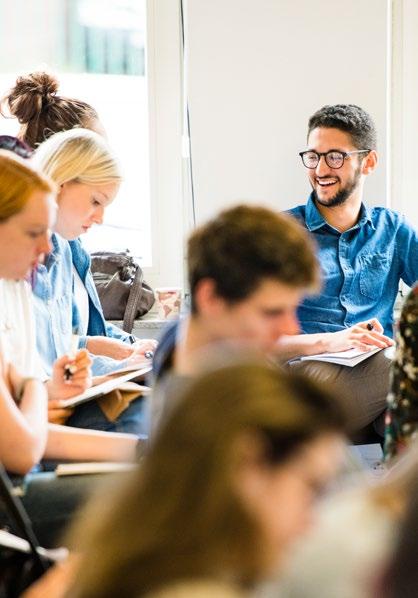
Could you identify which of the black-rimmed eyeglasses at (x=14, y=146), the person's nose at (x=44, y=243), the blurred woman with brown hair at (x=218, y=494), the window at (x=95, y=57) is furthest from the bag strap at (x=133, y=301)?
the blurred woman with brown hair at (x=218, y=494)

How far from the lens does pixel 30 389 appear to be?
1.96m

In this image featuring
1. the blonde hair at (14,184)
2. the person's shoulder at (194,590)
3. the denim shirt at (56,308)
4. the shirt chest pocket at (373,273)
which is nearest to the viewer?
the person's shoulder at (194,590)

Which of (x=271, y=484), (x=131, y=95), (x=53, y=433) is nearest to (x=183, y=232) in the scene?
(x=131, y=95)

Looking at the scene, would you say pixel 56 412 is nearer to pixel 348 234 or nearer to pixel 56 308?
pixel 56 308

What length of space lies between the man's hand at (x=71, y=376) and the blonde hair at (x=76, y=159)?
0.58 metres

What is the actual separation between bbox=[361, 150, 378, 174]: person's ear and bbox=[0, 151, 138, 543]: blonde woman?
1.63 m

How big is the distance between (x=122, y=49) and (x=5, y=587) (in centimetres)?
294

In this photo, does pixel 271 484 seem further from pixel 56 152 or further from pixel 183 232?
pixel 183 232

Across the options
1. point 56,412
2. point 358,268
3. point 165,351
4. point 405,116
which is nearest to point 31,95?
point 358,268

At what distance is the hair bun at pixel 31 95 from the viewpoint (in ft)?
11.0

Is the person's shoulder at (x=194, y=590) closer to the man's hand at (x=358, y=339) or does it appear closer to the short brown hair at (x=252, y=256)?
the short brown hair at (x=252, y=256)

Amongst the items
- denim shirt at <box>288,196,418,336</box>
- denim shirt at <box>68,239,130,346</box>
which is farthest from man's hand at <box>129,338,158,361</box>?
denim shirt at <box>288,196,418,336</box>

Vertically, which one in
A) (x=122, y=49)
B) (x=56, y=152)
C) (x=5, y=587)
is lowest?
(x=5, y=587)

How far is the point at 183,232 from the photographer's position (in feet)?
13.6
